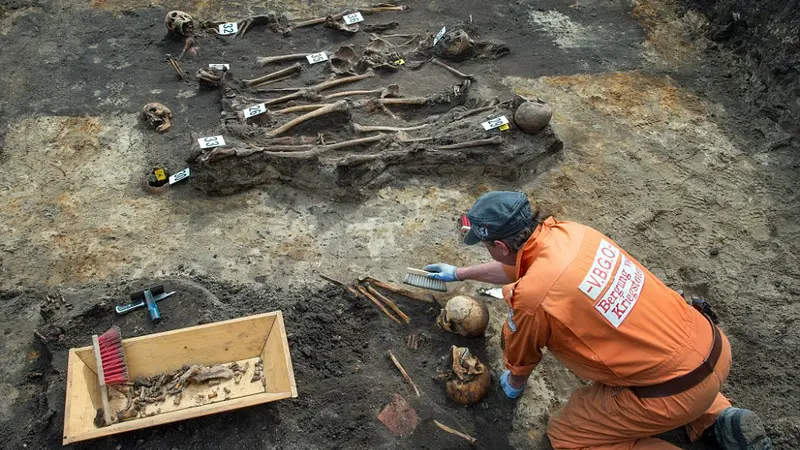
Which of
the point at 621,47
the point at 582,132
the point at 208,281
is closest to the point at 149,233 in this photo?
the point at 208,281

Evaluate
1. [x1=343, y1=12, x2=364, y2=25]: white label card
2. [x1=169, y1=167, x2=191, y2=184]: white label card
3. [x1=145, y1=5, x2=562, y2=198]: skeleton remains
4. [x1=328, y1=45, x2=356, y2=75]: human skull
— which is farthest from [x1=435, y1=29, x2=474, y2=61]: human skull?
[x1=169, y1=167, x2=191, y2=184]: white label card

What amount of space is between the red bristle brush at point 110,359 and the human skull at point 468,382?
8.02ft

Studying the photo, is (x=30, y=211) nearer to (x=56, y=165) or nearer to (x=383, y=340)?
(x=56, y=165)

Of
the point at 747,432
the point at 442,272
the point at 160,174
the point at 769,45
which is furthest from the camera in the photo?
the point at 769,45

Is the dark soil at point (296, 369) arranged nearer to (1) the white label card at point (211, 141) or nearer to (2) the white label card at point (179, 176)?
(2) the white label card at point (179, 176)

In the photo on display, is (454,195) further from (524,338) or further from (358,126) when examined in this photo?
(524,338)

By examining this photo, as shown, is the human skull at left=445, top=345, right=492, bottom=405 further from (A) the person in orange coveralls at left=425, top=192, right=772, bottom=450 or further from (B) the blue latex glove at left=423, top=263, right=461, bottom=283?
(B) the blue latex glove at left=423, top=263, right=461, bottom=283

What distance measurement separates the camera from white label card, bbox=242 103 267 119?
267 inches

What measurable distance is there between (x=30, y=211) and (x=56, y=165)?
0.72m

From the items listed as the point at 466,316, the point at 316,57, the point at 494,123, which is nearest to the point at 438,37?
the point at 316,57

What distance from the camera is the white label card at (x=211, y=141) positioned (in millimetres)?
6328

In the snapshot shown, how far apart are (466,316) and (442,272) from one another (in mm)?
556

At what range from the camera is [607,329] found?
3.70 metres

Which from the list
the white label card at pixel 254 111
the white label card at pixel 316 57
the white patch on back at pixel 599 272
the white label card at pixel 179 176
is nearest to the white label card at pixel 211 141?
the white label card at pixel 179 176
